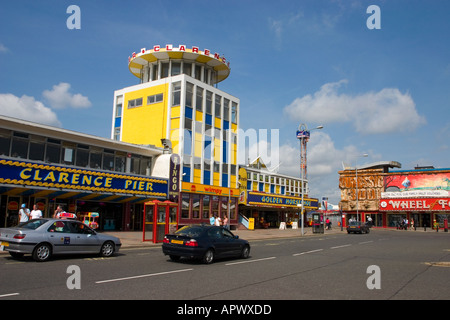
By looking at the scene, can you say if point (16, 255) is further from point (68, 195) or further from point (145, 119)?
point (145, 119)

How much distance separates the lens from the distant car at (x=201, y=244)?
1325cm

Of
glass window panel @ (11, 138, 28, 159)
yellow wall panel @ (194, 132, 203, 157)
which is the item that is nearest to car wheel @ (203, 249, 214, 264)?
glass window panel @ (11, 138, 28, 159)

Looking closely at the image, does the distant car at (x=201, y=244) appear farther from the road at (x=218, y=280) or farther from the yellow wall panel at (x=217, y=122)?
the yellow wall panel at (x=217, y=122)

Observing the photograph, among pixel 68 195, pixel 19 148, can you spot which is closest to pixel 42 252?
pixel 19 148

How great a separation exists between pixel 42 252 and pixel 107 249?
2.67 m

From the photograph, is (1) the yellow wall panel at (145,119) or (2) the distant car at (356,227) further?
(2) the distant car at (356,227)

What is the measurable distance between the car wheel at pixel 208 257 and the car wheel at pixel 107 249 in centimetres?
410

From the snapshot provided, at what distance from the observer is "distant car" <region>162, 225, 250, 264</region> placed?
13250mm

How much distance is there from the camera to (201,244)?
13.3 meters

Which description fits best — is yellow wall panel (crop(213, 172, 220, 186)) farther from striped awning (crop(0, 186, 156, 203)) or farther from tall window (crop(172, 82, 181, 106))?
striped awning (crop(0, 186, 156, 203))

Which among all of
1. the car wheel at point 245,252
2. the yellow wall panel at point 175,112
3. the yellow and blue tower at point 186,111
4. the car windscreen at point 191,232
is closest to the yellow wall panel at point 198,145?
the yellow and blue tower at point 186,111

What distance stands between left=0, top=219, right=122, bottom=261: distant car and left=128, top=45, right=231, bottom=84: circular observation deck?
28.7 metres

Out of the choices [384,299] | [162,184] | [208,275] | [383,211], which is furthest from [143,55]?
[383,211]
